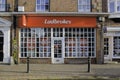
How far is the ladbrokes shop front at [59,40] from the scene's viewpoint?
28.9 m

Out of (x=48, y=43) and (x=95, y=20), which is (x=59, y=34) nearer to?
(x=48, y=43)

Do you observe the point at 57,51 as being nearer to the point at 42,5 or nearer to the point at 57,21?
the point at 57,21

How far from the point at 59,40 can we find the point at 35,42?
209 cm

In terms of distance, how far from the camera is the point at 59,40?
2934cm

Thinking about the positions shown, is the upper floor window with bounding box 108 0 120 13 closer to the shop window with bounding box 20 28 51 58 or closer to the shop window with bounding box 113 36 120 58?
the shop window with bounding box 113 36 120 58

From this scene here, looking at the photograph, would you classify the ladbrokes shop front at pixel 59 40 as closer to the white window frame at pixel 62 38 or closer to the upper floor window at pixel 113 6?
the white window frame at pixel 62 38

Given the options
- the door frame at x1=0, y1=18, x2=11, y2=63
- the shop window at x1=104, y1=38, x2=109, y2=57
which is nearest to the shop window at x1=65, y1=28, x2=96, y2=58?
→ the shop window at x1=104, y1=38, x2=109, y2=57

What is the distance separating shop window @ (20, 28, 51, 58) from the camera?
29203 mm

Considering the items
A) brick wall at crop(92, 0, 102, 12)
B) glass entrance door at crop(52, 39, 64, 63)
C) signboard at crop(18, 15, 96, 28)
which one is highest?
brick wall at crop(92, 0, 102, 12)

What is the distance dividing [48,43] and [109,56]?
19.2ft

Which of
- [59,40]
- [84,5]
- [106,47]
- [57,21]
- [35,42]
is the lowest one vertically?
[106,47]

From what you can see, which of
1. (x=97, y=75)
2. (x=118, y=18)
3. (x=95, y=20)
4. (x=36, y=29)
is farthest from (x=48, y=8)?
(x=97, y=75)

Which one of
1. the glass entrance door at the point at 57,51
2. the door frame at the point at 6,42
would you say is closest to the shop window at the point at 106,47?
the glass entrance door at the point at 57,51

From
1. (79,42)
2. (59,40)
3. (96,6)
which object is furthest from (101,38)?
(59,40)
